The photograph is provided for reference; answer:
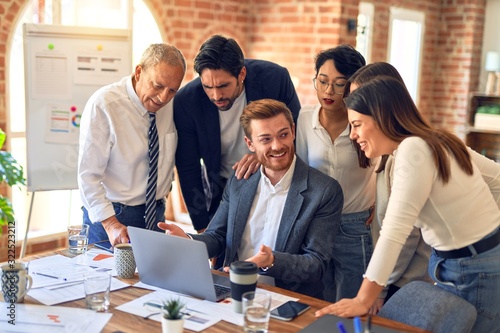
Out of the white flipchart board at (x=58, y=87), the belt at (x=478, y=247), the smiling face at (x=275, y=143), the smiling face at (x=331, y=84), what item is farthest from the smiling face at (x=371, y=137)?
the white flipchart board at (x=58, y=87)

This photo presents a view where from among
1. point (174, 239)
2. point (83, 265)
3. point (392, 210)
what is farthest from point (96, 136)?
point (392, 210)

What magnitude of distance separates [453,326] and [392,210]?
0.38 m

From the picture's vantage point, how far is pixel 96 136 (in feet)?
7.79

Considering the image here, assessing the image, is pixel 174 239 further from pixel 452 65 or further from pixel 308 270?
pixel 452 65

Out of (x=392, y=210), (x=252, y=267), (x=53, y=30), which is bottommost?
(x=252, y=267)

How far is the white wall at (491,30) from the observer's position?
22.0 feet

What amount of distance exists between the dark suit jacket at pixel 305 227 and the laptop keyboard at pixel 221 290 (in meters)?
0.19

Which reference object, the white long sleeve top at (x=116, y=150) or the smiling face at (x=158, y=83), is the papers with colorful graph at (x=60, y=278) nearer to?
the white long sleeve top at (x=116, y=150)

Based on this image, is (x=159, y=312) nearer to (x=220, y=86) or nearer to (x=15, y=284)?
(x=15, y=284)

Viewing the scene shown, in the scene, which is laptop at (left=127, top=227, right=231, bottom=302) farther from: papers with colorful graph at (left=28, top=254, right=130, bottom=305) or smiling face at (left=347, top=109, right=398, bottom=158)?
smiling face at (left=347, top=109, right=398, bottom=158)

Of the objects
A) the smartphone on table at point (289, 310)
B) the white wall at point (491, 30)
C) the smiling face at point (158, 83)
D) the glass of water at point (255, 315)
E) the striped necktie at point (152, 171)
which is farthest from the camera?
the white wall at point (491, 30)

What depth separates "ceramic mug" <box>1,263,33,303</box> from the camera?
1708mm

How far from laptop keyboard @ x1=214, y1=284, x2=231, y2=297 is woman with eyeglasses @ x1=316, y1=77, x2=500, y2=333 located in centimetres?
32

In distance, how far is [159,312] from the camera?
168cm
